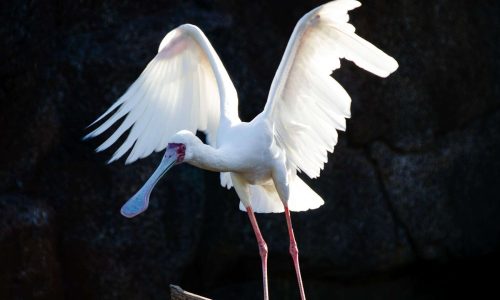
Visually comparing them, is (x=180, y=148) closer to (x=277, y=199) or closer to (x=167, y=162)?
(x=167, y=162)

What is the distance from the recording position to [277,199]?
225 inches

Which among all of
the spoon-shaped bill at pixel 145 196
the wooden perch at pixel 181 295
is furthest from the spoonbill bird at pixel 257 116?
the wooden perch at pixel 181 295

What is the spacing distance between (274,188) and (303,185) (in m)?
0.15

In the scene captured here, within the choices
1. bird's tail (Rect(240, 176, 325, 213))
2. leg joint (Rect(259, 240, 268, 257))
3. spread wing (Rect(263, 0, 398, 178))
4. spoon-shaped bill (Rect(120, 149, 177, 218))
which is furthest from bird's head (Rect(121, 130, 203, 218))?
leg joint (Rect(259, 240, 268, 257))

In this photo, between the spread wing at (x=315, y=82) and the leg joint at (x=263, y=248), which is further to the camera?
the leg joint at (x=263, y=248)

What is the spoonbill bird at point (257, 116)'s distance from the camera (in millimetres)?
4977

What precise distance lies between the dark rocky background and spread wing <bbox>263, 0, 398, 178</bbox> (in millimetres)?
1422

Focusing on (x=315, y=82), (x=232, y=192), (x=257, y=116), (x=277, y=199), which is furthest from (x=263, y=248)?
(x=232, y=192)

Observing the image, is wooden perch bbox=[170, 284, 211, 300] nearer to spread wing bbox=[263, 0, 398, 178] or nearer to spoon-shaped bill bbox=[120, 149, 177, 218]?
spoon-shaped bill bbox=[120, 149, 177, 218]

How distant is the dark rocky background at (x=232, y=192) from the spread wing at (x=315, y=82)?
4.66ft

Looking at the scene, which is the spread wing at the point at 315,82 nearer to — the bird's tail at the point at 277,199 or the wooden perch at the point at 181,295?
the bird's tail at the point at 277,199

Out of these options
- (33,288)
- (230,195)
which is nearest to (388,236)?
(230,195)

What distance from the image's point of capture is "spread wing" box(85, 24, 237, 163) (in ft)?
18.2

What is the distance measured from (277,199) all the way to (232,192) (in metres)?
1.28
